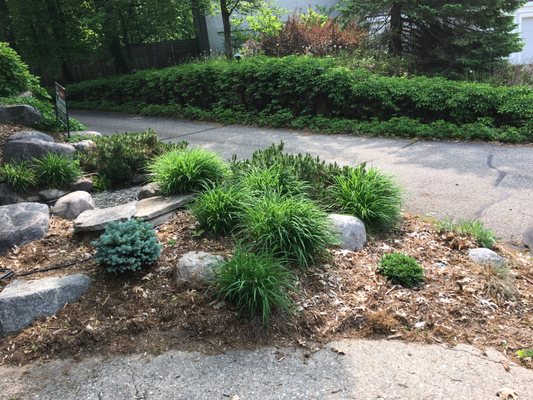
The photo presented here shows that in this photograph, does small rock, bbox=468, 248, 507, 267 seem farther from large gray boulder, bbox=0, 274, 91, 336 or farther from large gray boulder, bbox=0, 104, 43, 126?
large gray boulder, bbox=0, 104, 43, 126

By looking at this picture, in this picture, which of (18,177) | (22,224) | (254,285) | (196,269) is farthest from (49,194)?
(254,285)

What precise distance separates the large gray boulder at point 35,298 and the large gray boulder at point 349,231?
224cm

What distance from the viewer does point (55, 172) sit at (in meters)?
6.27

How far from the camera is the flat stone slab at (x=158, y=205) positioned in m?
4.94

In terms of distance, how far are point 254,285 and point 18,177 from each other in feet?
13.2

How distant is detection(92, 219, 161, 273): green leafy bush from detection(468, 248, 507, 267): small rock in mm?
2842

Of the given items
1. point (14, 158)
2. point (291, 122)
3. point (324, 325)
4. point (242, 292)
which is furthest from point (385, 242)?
point (291, 122)

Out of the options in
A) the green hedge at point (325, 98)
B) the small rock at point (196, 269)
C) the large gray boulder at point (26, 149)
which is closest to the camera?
the small rock at point (196, 269)

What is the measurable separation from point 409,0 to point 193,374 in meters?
11.3

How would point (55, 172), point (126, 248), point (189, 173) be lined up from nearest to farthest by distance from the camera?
point (126, 248) < point (189, 173) < point (55, 172)

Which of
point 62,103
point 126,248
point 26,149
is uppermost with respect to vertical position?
point 62,103

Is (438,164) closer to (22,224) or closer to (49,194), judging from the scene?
(49,194)

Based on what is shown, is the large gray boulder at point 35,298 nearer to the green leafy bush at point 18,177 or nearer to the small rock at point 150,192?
the small rock at point 150,192

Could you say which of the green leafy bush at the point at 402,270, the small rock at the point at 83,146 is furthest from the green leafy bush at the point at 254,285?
the small rock at the point at 83,146
